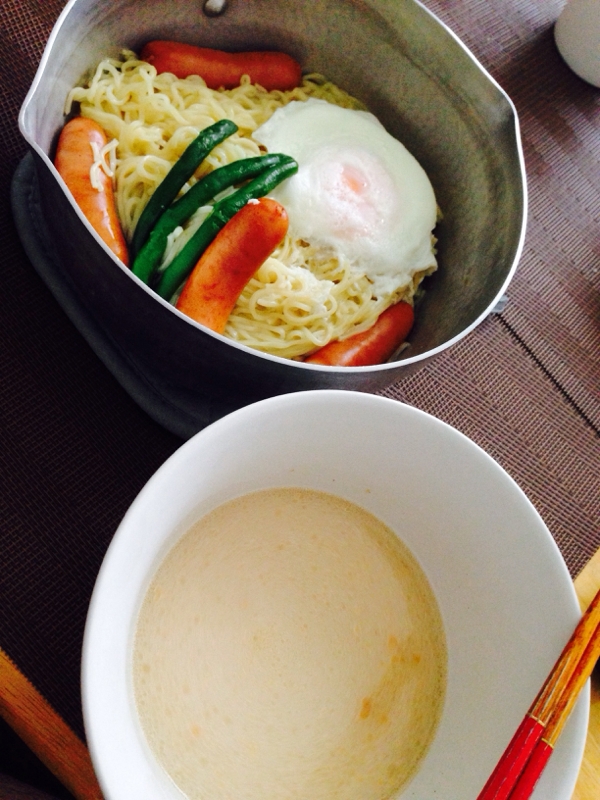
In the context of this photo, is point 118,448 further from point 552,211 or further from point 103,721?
point 552,211

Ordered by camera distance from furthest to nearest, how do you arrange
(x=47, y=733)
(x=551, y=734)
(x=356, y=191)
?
(x=356, y=191) → (x=47, y=733) → (x=551, y=734)

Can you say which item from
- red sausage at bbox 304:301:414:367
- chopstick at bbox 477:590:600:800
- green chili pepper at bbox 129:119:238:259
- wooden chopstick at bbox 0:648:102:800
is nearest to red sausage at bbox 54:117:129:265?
green chili pepper at bbox 129:119:238:259

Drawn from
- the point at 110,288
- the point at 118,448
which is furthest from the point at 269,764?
the point at 110,288

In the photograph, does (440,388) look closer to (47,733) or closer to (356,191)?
(356,191)

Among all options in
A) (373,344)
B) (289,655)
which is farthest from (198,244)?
(289,655)

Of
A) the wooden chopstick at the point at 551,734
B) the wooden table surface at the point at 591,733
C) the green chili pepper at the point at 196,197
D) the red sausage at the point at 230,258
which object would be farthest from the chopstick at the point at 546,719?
the green chili pepper at the point at 196,197

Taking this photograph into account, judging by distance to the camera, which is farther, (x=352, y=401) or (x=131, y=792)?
(x=352, y=401)
